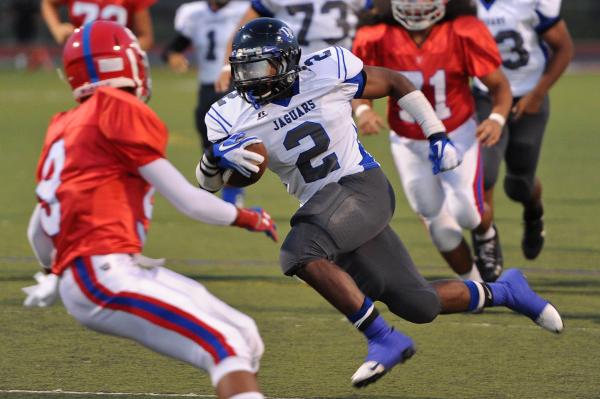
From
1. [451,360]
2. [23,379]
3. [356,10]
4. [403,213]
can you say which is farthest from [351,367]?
[403,213]

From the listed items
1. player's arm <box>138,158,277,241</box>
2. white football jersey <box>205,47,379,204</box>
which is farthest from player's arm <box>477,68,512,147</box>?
player's arm <box>138,158,277,241</box>

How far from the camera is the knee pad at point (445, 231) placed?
645cm

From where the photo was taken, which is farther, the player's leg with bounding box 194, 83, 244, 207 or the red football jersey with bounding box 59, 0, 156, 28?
the player's leg with bounding box 194, 83, 244, 207

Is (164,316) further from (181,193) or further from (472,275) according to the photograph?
(472,275)

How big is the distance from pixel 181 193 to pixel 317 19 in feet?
14.8

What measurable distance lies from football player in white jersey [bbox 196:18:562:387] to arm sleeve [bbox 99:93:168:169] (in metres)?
0.90

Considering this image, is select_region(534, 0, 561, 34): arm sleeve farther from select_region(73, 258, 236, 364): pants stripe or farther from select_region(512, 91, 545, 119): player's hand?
select_region(73, 258, 236, 364): pants stripe

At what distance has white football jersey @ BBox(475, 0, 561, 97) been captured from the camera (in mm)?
7488

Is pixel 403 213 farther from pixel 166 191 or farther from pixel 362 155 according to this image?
pixel 166 191

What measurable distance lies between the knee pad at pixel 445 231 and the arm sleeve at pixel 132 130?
278 centimetres

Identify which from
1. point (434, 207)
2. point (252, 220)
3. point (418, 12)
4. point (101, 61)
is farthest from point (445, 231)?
point (101, 61)

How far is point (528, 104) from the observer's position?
7.46m

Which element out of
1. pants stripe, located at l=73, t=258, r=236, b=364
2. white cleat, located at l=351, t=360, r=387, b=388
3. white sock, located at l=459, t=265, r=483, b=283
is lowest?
white sock, located at l=459, t=265, r=483, b=283

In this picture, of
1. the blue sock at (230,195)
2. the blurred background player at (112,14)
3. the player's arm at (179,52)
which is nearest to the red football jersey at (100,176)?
the blurred background player at (112,14)
